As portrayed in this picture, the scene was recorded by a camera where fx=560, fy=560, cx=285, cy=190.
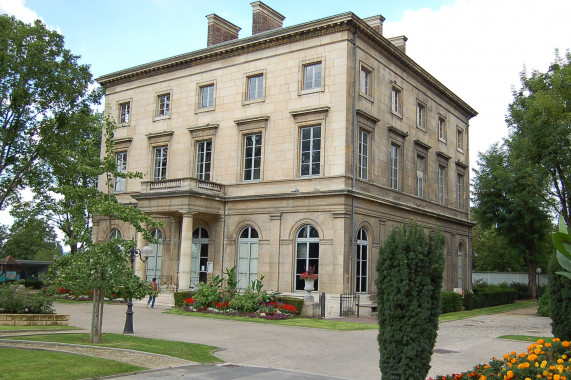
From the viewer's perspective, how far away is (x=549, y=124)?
2630 centimetres

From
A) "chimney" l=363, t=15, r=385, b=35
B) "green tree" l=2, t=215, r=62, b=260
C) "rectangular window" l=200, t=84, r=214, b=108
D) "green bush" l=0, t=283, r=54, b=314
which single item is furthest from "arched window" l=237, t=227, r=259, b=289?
"green tree" l=2, t=215, r=62, b=260

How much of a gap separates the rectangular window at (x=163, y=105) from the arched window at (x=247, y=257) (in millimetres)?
10093

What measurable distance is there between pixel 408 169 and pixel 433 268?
83.2 ft

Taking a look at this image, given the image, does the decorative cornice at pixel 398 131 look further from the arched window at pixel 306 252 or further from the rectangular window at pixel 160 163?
the rectangular window at pixel 160 163

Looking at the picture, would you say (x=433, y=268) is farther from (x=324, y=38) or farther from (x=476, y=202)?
(x=476, y=202)

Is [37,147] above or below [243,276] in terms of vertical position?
above

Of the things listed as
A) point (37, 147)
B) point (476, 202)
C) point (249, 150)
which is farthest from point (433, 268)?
point (476, 202)

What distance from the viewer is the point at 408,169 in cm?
3359

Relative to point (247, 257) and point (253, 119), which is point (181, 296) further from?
point (253, 119)

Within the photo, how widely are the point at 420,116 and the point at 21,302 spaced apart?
25.9 m

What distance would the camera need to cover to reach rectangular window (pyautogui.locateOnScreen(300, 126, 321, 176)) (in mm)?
28750

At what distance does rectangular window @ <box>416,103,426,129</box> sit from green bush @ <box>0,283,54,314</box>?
958 inches

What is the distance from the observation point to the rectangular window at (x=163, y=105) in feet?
116

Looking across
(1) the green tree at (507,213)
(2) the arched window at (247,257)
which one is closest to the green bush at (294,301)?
(2) the arched window at (247,257)
